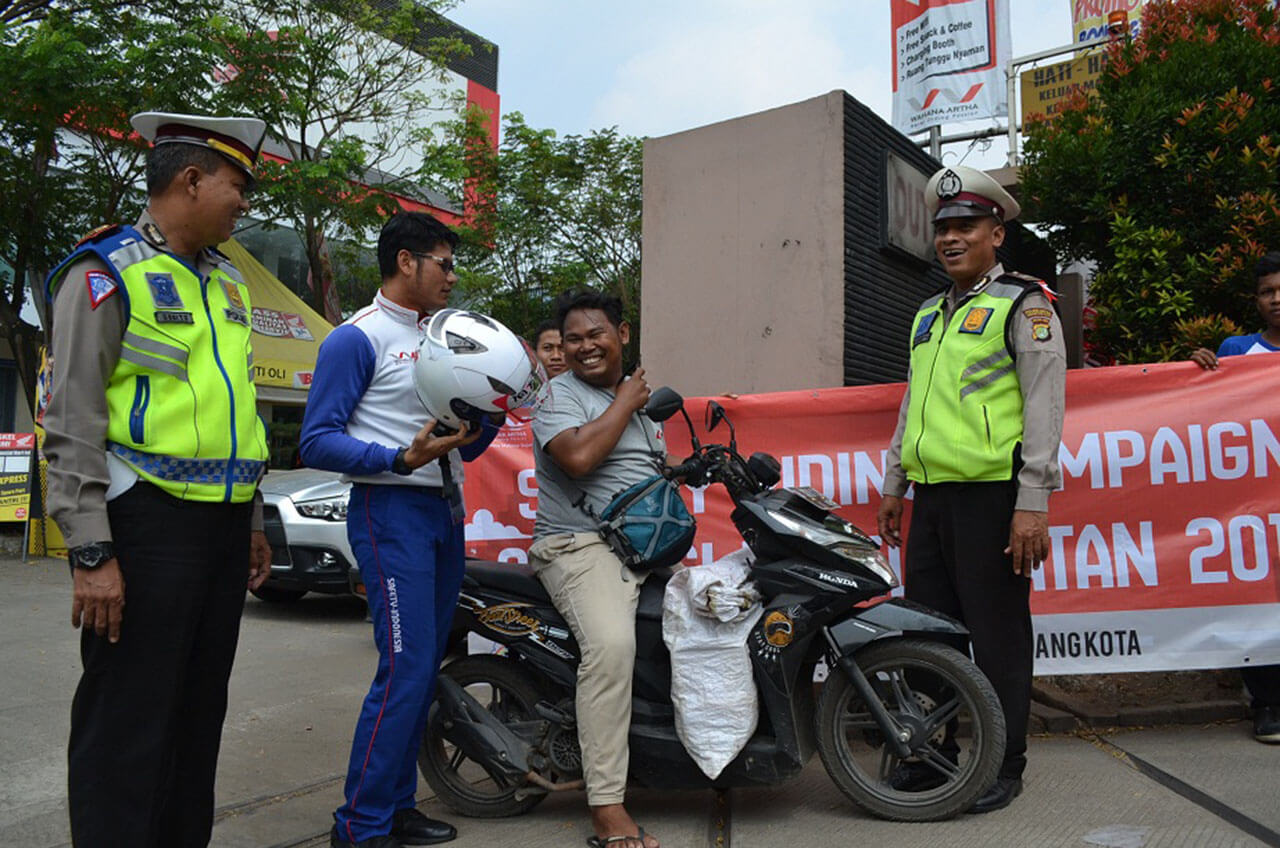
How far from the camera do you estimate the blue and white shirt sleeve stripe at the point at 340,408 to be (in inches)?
123

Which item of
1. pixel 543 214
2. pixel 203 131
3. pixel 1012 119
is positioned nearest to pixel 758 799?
pixel 203 131

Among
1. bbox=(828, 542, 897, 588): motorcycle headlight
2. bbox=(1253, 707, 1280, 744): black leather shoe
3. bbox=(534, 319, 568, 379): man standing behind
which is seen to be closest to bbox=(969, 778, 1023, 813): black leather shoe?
bbox=(828, 542, 897, 588): motorcycle headlight

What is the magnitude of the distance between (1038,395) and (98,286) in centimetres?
289

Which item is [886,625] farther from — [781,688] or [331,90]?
[331,90]

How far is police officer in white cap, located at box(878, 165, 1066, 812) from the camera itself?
11.7 feet

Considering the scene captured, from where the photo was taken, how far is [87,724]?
8.20 feet

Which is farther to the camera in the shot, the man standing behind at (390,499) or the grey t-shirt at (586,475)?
the grey t-shirt at (586,475)

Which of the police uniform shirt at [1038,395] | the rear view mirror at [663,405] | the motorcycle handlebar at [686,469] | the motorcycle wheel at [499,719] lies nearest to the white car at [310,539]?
the motorcycle wheel at [499,719]

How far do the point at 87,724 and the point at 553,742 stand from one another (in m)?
1.57

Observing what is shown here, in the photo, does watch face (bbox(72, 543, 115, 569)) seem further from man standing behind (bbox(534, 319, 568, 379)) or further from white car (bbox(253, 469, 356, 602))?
white car (bbox(253, 469, 356, 602))

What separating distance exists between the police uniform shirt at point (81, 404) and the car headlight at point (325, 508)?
18.7ft

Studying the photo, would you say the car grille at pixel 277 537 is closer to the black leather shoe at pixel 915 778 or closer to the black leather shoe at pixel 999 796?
the black leather shoe at pixel 915 778

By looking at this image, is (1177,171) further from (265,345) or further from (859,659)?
(265,345)

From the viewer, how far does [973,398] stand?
12.0 feet
